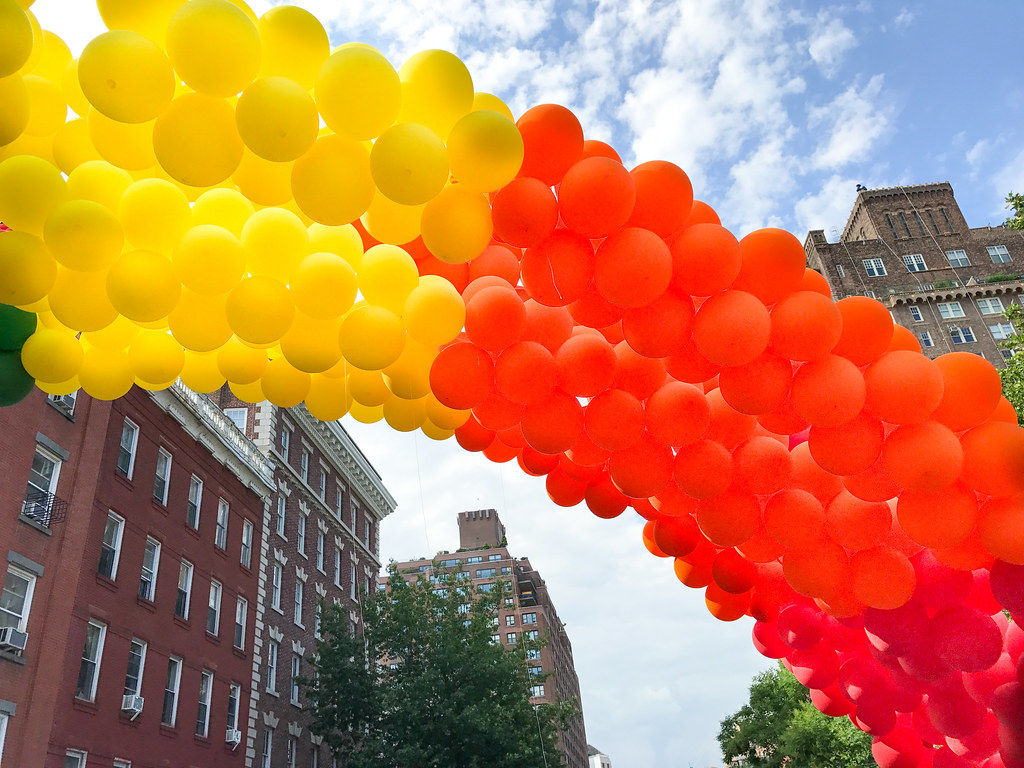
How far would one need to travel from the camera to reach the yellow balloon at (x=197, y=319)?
12.4 feet

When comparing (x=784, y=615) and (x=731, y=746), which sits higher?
(x=731, y=746)

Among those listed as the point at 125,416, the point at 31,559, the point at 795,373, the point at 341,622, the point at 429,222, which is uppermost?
the point at 125,416

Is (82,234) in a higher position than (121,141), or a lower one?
lower

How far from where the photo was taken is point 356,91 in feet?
10.2

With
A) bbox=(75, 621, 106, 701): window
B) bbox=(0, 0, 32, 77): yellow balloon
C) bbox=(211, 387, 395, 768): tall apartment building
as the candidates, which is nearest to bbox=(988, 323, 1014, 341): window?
bbox=(211, 387, 395, 768): tall apartment building

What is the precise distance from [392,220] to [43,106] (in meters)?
1.89

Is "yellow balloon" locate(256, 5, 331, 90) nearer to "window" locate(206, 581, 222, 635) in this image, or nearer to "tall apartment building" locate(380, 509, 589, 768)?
"window" locate(206, 581, 222, 635)

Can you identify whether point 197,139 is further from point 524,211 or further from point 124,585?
point 124,585

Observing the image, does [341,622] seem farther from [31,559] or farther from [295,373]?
[295,373]

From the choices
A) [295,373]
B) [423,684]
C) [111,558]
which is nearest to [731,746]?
[423,684]

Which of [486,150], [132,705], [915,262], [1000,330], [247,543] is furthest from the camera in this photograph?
[915,262]

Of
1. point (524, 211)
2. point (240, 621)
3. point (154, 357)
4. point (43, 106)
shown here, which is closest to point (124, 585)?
point (240, 621)

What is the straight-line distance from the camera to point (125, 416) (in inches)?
664

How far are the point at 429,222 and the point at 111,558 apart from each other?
50.5ft
